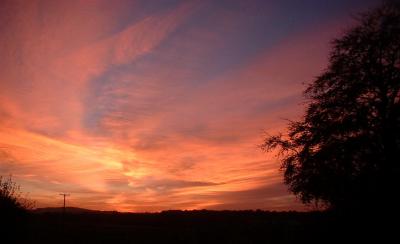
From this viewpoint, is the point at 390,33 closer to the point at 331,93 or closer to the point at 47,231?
the point at 331,93

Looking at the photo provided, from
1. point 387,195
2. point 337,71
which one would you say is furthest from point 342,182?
point 337,71

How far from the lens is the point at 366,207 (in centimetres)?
1662

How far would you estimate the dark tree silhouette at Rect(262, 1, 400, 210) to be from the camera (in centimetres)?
2327

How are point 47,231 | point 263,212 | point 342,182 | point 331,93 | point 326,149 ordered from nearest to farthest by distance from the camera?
point 342,182, point 326,149, point 331,93, point 47,231, point 263,212

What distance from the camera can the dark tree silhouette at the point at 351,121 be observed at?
2327cm

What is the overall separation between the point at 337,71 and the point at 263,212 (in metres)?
45.9

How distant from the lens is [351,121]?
81.8 feet

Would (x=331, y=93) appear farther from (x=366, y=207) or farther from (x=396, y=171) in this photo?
(x=366, y=207)

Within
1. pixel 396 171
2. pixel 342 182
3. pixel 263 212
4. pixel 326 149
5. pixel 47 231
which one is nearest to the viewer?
pixel 396 171

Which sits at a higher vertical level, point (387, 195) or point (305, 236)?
point (387, 195)

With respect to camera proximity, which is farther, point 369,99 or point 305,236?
point 369,99

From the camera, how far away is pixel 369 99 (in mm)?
25406

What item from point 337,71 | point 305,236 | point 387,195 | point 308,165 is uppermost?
point 337,71

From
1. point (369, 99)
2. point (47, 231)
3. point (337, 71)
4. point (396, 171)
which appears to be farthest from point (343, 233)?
point (47, 231)
